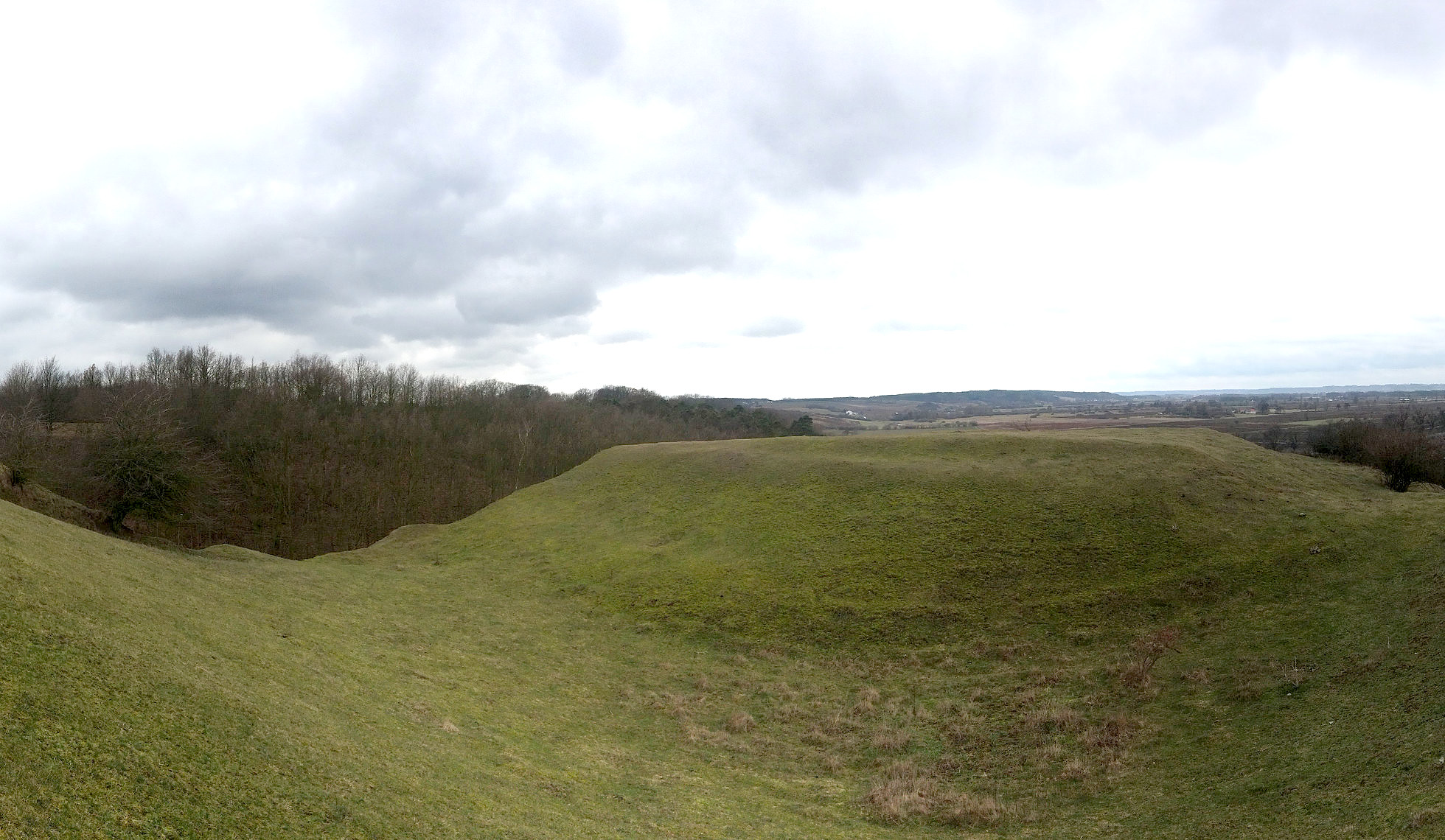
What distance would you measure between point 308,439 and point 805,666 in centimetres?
6881

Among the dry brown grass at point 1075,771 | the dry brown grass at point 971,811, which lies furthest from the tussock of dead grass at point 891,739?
the dry brown grass at point 1075,771

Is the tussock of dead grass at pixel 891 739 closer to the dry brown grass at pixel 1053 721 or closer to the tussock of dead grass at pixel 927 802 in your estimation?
the tussock of dead grass at pixel 927 802

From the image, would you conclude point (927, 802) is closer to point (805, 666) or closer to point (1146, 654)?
point (805, 666)

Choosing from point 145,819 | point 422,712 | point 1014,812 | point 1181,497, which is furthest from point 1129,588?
point 145,819

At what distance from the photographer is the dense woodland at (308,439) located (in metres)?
51.2

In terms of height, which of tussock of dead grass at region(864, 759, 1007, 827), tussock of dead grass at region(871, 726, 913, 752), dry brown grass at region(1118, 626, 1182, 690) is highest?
dry brown grass at region(1118, 626, 1182, 690)

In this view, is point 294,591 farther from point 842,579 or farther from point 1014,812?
point 1014,812

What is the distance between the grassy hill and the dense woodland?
972 inches

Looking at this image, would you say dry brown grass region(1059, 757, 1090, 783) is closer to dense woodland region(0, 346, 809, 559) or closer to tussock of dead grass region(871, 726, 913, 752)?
tussock of dead grass region(871, 726, 913, 752)

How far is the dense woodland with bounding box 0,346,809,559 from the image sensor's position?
51156 millimetres

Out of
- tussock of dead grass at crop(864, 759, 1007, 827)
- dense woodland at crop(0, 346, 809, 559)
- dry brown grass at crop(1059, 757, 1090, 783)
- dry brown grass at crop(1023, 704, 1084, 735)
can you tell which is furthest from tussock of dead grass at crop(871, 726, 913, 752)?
dense woodland at crop(0, 346, 809, 559)

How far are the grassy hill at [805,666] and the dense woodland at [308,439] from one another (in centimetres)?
2469

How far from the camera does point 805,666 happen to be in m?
25.4

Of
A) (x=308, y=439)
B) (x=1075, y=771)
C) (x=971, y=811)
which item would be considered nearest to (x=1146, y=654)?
(x=1075, y=771)
